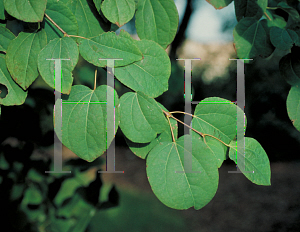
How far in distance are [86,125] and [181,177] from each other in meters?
0.16

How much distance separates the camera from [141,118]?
1.13 feet

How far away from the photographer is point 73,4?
36 centimetres

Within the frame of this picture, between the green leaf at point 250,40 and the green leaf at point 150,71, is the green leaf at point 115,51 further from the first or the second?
the green leaf at point 250,40

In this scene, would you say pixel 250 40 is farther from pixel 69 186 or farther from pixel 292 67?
pixel 69 186

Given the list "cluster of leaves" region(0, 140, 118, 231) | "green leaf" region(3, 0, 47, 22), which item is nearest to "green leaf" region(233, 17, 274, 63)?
"green leaf" region(3, 0, 47, 22)

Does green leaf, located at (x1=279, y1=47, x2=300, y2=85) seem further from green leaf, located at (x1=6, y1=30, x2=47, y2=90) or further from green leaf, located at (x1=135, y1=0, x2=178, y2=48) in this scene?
green leaf, located at (x1=6, y1=30, x2=47, y2=90)

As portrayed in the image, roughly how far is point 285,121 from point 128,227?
212cm

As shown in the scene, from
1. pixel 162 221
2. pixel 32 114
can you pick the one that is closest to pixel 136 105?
pixel 32 114

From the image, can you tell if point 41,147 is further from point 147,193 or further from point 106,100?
point 147,193

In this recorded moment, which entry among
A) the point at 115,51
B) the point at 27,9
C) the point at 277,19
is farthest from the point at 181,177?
the point at 277,19

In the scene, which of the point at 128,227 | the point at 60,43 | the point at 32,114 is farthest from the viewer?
the point at 128,227

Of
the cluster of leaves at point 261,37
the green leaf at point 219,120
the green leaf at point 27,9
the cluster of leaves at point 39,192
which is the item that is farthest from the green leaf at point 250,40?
the cluster of leaves at point 39,192

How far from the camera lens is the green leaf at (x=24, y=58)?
1.04ft

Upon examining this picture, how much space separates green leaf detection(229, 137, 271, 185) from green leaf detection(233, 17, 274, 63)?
16 centimetres
